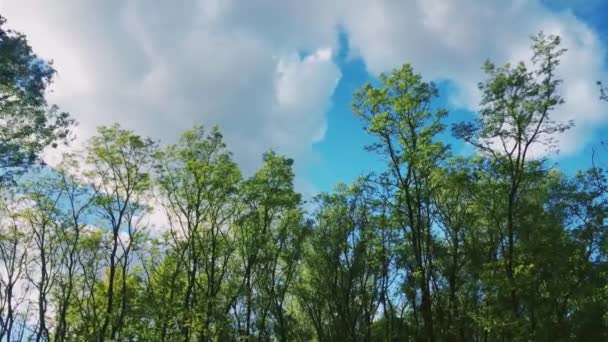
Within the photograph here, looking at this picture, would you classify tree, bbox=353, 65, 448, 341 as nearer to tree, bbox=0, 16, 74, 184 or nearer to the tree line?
the tree line

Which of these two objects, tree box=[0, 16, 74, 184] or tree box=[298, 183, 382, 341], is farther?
tree box=[298, 183, 382, 341]

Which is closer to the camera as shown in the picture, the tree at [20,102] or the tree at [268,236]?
the tree at [20,102]

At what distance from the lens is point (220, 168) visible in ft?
110

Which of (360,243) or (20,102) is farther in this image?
(360,243)

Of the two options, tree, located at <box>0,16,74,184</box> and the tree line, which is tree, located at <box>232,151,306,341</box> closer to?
the tree line

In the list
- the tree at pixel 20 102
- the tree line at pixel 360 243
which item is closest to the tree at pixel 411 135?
the tree line at pixel 360 243

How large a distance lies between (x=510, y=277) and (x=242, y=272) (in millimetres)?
20121

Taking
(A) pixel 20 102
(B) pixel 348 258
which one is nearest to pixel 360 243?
(B) pixel 348 258

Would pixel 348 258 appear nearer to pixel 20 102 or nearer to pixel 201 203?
pixel 201 203

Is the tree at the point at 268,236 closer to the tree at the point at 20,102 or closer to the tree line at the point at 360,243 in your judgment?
the tree line at the point at 360,243

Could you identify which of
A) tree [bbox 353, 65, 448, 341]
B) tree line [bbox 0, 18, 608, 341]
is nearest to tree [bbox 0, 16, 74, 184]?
tree line [bbox 0, 18, 608, 341]

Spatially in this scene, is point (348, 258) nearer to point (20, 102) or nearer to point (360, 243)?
point (360, 243)

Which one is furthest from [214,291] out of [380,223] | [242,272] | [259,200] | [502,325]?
[502,325]

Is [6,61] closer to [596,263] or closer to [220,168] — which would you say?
[220,168]
